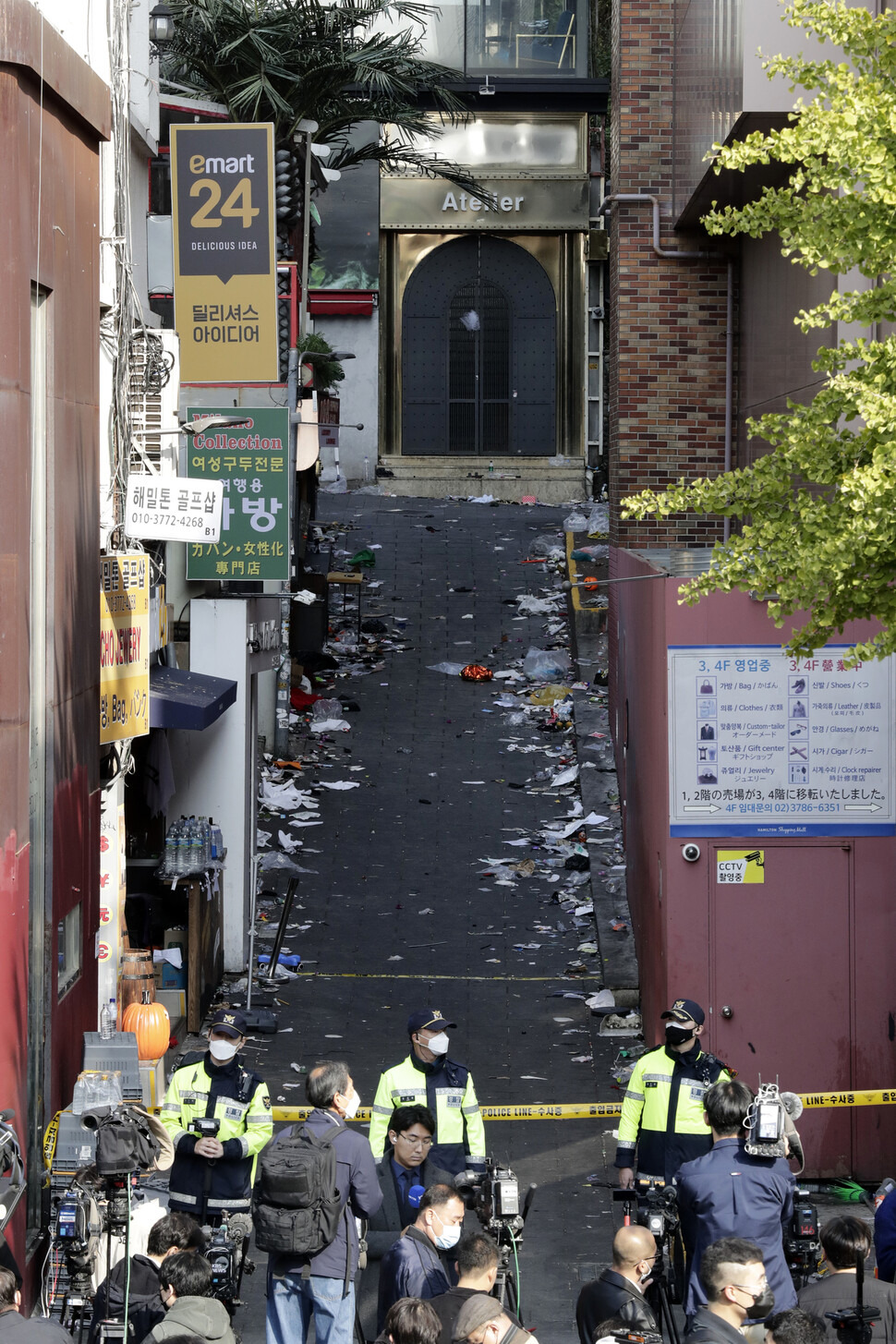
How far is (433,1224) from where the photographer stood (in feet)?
20.3

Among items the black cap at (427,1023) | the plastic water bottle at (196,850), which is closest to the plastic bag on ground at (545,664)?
the plastic water bottle at (196,850)

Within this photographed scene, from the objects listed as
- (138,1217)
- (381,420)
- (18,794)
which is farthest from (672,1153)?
(381,420)

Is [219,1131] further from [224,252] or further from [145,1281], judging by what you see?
[224,252]

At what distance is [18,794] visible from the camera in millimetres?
7762

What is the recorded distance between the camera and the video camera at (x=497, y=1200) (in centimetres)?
664

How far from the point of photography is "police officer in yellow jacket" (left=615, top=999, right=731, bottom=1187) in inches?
319

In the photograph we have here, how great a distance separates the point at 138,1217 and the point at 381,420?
27879 millimetres

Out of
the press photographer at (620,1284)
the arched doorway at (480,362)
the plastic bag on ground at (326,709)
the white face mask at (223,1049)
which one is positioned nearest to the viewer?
the press photographer at (620,1284)

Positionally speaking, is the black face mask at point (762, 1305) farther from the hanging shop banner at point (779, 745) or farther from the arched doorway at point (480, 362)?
the arched doorway at point (480, 362)

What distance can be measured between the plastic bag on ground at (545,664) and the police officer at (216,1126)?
1459 cm

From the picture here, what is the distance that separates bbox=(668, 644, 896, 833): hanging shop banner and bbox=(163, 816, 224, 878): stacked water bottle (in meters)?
4.06

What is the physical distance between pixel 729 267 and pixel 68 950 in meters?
11.4

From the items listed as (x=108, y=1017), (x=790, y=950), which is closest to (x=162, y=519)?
(x=108, y=1017)

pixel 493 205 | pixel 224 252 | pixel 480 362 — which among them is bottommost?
pixel 224 252
